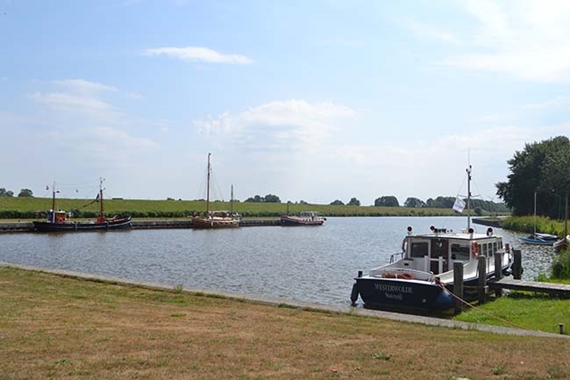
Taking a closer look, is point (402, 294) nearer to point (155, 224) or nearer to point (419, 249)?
point (419, 249)

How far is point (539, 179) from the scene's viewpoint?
92312 millimetres

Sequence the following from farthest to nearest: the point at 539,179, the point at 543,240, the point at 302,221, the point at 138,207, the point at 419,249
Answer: the point at 138,207 → the point at 302,221 → the point at 539,179 → the point at 543,240 → the point at 419,249

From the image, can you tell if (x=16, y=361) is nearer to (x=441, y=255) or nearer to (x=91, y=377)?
(x=91, y=377)

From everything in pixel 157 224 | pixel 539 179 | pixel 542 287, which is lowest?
pixel 542 287

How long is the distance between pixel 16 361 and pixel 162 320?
4658 mm

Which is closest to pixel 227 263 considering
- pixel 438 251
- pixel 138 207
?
pixel 438 251

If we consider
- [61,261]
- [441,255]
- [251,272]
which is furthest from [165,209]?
[441,255]

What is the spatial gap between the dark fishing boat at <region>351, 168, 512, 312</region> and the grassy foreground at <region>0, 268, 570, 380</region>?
6.97 metres

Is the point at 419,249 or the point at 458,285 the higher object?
the point at 419,249

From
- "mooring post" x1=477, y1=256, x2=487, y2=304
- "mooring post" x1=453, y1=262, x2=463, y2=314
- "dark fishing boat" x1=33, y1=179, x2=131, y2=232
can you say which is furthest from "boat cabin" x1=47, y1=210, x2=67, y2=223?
"mooring post" x1=453, y1=262, x2=463, y2=314

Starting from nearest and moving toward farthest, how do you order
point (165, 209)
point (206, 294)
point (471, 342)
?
point (471, 342), point (206, 294), point (165, 209)

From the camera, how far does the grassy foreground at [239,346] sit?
8.20 meters

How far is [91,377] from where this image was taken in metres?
7.71

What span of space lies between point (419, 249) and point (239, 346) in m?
16.4
